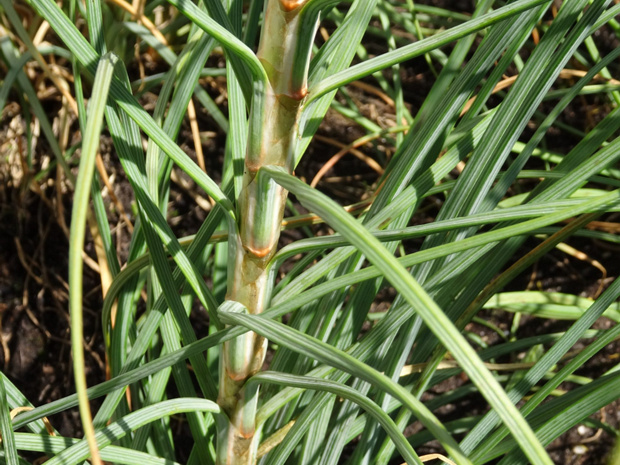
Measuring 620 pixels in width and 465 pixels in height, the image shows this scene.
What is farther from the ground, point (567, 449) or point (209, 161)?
point (209, 161)

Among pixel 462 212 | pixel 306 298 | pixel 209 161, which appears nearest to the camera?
pixel 306 298

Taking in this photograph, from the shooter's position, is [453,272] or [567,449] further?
[567,449]

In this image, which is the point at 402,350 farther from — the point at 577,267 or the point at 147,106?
the point at 147,106

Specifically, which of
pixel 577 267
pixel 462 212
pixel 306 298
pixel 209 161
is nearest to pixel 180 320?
pixel 306 298

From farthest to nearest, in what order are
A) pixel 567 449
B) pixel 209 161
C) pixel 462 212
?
pixel 209 161, pixel 567 449, pixel 462 212

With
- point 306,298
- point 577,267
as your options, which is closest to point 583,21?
point 306,298

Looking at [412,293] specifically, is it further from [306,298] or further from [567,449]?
[567,449]

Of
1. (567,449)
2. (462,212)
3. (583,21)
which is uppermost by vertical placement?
(583,21)
